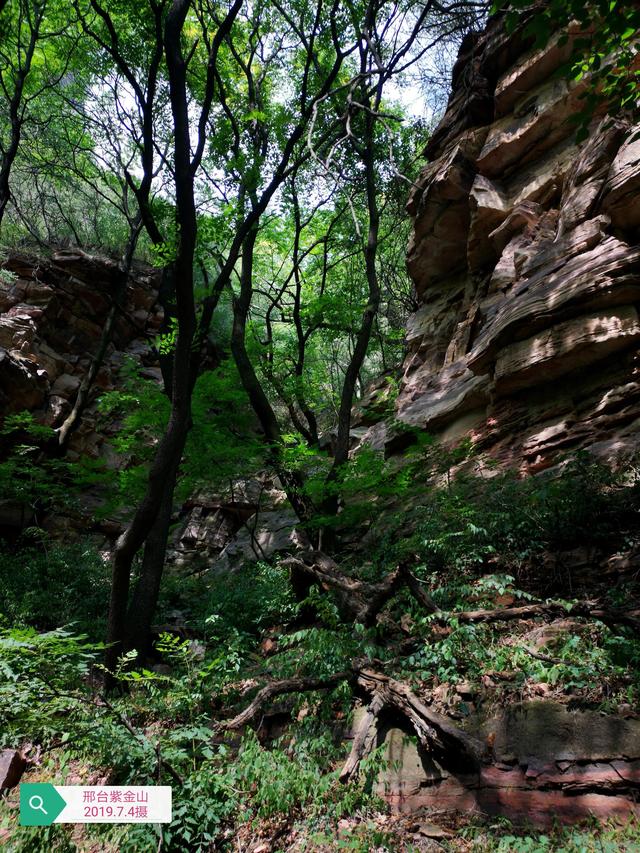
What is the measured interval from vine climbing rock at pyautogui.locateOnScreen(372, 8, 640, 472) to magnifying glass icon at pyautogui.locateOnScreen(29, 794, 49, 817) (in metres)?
7.10

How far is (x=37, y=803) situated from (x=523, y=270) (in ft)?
36.5

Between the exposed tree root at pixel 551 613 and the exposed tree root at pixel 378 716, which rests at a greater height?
the exposed tree root at pixel 551 613

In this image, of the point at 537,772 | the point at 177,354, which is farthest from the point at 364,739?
the point at 177,354

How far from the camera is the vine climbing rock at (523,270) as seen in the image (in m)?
7.74

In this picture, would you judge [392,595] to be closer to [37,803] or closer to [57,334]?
[37,803]

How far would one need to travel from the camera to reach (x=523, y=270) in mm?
10125

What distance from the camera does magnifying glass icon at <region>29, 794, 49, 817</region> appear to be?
3.24m

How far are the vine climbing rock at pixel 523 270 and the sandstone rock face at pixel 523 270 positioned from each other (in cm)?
3

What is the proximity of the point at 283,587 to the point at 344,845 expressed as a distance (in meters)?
5.07

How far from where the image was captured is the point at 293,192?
12328 millimetres

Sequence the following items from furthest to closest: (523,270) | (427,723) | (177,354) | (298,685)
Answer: (523,270)
(177,354)
(298,685)
(427,723)

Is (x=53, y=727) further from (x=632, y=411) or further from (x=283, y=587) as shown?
(x=632, y=411)

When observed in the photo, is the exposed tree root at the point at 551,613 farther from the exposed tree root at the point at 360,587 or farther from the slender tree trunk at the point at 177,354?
the slender tree trunk at the point at 177,354

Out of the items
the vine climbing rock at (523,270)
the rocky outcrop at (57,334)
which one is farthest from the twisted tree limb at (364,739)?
the rocky outcrop at (57,334)
